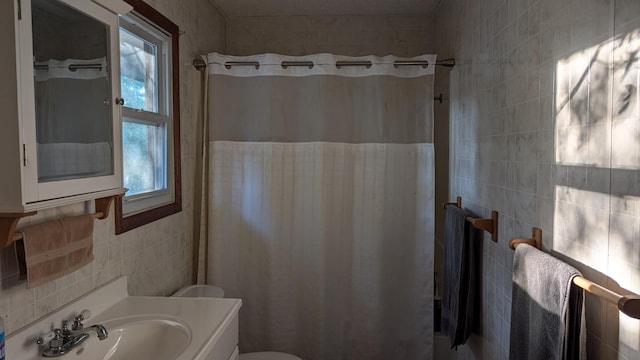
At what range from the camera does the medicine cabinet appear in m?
1.03

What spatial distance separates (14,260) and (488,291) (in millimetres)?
1795

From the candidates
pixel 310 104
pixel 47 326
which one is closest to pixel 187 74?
pixel 310 104

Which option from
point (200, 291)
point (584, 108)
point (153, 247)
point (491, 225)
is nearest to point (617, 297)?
point (584, 108)

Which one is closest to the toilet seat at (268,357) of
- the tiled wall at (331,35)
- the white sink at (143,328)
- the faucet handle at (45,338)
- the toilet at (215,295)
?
the toilet at (215,295)

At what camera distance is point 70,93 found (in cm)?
128

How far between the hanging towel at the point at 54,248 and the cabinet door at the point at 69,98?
13 cm

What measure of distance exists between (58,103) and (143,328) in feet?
2.67

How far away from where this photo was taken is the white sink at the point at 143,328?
128cm

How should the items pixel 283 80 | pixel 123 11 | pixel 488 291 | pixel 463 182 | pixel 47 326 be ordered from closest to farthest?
1. pixel 47 326
2. pixel 123 11
3. pixel 488 291
4. pixel 463 182
5. pixel 283 80

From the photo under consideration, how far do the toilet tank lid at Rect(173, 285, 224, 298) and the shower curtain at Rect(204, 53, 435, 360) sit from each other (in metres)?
0.21

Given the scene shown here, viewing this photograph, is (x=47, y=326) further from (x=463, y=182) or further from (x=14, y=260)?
(x=463, y=182)

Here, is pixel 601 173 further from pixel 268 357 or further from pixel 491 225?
pixel 268 357

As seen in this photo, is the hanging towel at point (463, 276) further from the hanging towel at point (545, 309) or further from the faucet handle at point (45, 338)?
the faucet handle at point (45, 338)

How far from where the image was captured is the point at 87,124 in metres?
1.35
